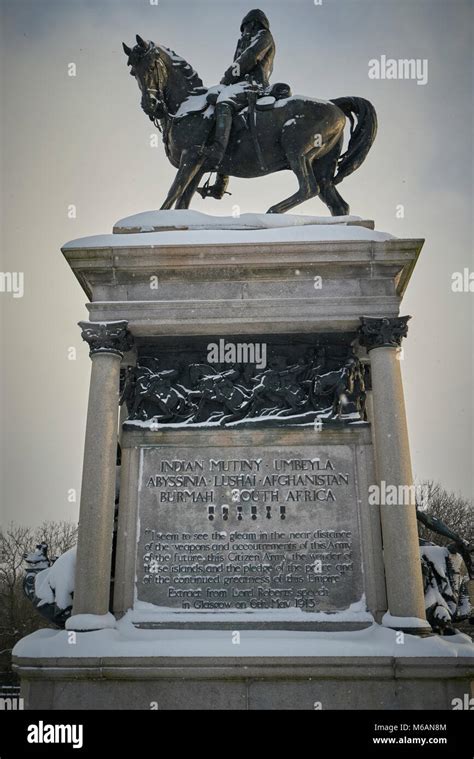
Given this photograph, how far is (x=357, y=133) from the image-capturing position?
12.0 meters

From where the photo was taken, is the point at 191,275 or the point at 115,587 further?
the point at 191,275

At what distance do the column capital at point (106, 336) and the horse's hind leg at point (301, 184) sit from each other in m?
3.57

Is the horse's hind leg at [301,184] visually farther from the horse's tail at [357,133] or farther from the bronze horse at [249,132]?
the horse's tail at [357,133]

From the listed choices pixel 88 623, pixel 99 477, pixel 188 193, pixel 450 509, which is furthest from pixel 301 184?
pixel 450 509

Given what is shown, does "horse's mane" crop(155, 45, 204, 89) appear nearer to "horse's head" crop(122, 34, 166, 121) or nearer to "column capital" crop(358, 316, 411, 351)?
"horse's head" crop(122, 34, 166, 121)

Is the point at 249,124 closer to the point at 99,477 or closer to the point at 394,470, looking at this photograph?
the point at 394,470

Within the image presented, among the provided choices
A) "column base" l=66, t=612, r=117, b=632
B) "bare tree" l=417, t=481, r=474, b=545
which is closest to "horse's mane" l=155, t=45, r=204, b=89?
"column base" l=66, t=612, r=117, b=632

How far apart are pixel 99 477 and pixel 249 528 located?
2.23 metres

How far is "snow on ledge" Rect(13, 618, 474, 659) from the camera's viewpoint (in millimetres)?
7926

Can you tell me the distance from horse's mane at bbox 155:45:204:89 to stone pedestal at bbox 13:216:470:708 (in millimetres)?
3217

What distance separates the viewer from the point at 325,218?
1066 cm
